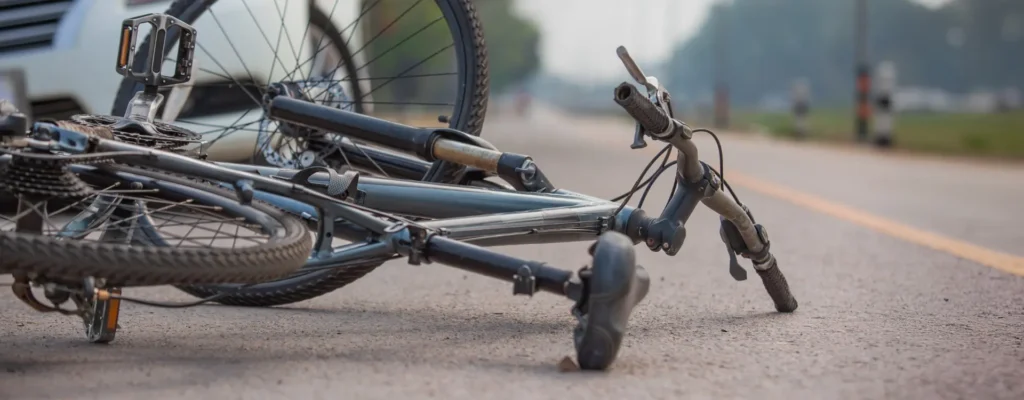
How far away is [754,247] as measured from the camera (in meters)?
3.26

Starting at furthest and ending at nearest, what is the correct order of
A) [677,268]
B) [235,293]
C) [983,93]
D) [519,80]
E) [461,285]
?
[519,80]
[983,93]
[677,268]
[461,285]
[235,293]

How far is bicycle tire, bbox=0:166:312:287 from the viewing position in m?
2.17

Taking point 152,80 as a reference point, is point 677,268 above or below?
below

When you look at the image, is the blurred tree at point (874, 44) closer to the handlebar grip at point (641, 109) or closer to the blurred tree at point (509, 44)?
the blurred tree at point (509, 44)

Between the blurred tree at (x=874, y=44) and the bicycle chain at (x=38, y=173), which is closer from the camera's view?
the bicycle chain at (x=38, y=173)

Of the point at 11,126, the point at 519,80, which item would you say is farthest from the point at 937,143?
the point at 519,80

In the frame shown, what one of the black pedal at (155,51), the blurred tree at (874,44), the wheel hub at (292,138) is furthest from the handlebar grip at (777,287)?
the blurred tree at (874,44)

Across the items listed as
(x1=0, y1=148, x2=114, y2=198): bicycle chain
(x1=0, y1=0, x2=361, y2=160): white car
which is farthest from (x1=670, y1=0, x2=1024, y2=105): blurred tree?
(x1=0, y1=148, x2=114, y2=198): bicycle chain

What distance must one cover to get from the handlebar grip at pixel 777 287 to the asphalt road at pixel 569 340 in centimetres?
5

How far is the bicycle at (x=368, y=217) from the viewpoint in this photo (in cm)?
235

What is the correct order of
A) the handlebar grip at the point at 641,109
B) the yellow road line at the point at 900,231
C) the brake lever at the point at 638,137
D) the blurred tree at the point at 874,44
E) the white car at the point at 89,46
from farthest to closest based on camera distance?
the blurred tree at the point at 874,44 < the white car at the point at 89,46 < the yellow road line at the point at 900,231 < the brake lever at the point at 638,137 < the handlebar grip at the point at 641,109

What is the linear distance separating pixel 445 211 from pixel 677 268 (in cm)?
157

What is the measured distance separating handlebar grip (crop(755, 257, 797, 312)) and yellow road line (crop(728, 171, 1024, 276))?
1.27m

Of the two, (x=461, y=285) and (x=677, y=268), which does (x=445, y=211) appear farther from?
(x=677, y=268)
